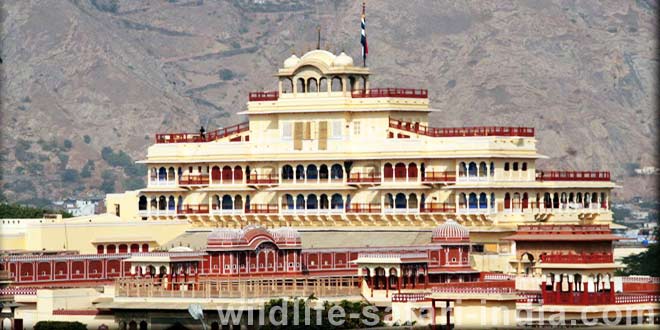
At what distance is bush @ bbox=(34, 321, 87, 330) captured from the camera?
144 m

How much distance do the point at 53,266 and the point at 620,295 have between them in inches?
1399

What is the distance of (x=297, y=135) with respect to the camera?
178 meters

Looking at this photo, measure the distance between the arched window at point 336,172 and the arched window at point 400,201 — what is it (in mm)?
4168

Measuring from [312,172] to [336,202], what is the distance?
8.06 ft

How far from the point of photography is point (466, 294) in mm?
140000

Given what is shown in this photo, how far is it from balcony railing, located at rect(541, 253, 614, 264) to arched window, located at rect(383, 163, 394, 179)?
33.5 m

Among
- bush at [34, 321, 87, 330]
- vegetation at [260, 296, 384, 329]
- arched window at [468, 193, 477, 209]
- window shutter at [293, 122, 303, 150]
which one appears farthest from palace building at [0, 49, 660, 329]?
vegetation at [260, 296, 384, 329]

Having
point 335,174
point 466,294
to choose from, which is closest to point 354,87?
point 335,174

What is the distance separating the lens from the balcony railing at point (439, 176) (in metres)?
172

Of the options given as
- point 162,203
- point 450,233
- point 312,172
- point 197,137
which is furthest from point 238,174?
point 450,233

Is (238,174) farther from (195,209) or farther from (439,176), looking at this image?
(439,176)

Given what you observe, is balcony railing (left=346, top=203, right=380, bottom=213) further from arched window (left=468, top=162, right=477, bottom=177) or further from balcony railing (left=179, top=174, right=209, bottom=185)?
balcony railing (left=179, top=174, right=209, bottom=185)

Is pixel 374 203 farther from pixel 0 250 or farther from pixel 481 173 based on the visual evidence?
pixel 0 250

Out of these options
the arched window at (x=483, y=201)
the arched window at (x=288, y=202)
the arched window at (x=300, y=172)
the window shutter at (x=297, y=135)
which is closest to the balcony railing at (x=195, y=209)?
the arched window at (x=288, y=202)
